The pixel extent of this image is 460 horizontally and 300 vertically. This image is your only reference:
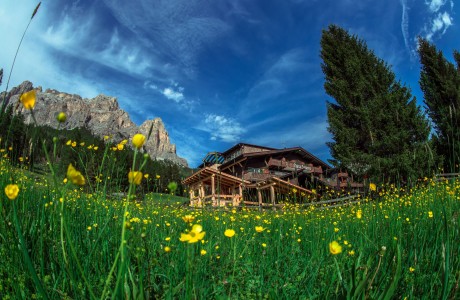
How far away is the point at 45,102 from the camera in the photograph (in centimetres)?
18262

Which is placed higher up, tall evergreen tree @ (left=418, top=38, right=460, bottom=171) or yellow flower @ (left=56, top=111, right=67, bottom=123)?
tall evergreen tree @ (left=418, top=38, right=460, bottom=171)

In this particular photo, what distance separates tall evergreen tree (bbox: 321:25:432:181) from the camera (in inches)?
674

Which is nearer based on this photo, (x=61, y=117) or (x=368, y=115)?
(x=61, y=117)

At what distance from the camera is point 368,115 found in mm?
18172

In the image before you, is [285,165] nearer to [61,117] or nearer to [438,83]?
[438,83]

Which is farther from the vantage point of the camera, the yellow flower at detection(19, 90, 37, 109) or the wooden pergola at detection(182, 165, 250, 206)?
Answer: the wooden pergola at detection(182, 165, 250, 206)

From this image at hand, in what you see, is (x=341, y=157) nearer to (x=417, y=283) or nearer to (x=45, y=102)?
(x=417, y=283)

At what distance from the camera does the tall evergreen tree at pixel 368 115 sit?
17.1 metres

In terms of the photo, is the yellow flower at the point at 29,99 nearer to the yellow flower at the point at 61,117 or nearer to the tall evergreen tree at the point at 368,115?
the yellow flower at the point at 61,117

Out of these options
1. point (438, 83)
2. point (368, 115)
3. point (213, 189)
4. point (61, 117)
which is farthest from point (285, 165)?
point (61, 117)

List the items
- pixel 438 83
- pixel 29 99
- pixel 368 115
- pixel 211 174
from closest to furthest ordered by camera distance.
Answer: pixel 29 99 → pixel 211 174 → pixel 368 115 → pixel 438 83

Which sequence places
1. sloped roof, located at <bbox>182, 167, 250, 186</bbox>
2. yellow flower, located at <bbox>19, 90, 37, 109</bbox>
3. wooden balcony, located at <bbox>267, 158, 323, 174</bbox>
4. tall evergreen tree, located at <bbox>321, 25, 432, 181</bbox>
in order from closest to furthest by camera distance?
yellow flower, located at <bbox>19, 90, 37, 109</bbox>
sloped roof, located at <bbox>182, 167, 250, 186</bbox>
tall evergreen tree, located at <bbox>321, 25, 432, 181</bbox>
wooden balcony, located at <bbox>267, 158, 323, 174</bbox>

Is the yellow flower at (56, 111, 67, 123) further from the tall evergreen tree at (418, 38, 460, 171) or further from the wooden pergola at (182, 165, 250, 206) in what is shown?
the tall evergreen tree at (418, 38, 460, 171)

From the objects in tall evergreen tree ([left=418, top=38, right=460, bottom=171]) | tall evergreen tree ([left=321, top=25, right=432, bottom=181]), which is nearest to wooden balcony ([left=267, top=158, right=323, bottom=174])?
tall evergreen tree ([left=321, top=25, right=432, bottom=181])
